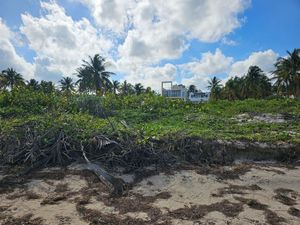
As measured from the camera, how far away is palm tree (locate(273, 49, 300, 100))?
3109 cm

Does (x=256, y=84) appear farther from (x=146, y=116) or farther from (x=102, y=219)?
(x=102, y=219)

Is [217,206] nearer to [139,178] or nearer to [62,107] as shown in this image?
[139,178]

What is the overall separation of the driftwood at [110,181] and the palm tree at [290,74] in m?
28.2

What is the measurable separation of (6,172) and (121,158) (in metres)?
2.86

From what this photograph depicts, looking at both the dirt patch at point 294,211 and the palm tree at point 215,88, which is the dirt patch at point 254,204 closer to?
the dirt patch at point 294,211

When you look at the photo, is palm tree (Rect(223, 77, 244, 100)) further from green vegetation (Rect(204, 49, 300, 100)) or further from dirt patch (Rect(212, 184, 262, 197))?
dirt patch (Rect(212, 184, 262, 197))

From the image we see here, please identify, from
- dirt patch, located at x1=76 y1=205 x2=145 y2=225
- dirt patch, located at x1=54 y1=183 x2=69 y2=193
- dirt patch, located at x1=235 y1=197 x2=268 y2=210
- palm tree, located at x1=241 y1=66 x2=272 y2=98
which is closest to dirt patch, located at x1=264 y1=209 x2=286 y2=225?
dirt patch, located at x1=235 y1=197 x2=268 y2=210

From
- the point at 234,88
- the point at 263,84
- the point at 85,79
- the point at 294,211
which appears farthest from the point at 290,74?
the point at 294,211

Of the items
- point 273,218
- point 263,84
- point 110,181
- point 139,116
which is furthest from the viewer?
point 263,84

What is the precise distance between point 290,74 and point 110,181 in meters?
28.8

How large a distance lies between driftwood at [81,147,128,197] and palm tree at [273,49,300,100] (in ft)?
92.4

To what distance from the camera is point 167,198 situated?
652 cm

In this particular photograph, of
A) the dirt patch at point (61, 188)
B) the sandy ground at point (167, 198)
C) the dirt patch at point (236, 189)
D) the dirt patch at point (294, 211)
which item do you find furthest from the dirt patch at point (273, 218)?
the dirt patch at point (61, 188)

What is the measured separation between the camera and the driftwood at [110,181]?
22.4 feet
